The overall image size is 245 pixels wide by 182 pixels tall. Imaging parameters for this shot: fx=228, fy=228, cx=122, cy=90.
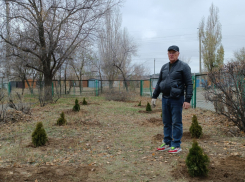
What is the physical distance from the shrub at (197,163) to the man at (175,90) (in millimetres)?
957

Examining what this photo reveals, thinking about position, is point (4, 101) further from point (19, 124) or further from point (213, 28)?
point (213, 28)

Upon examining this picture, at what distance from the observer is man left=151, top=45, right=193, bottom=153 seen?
12.6 ft

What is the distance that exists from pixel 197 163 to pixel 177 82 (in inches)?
56.7

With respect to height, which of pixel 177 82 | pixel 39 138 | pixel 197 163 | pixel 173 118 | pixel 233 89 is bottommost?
pixel 39 138

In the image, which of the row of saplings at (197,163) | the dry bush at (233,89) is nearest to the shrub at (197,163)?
the row of saplings at (197,163)

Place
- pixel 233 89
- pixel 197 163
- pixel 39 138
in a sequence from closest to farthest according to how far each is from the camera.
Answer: pixel 197 163 → pixel 39 138 → pixel 233 89

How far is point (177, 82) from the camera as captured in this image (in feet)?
12.7

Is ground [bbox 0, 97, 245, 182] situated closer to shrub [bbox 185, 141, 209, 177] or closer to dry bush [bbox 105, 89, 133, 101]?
shrub [bbox 185, 141, 209, 177]

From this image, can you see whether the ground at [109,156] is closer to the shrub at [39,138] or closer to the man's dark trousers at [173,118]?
the shrub at [39,138]

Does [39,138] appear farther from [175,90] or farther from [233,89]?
[233,89]

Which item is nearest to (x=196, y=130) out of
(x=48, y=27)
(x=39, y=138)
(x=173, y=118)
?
(x=173, y=118)

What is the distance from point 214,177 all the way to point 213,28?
31.3 meters

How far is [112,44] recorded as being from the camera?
27406 mm

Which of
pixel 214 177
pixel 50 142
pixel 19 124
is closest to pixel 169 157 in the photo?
pixel 214 177
